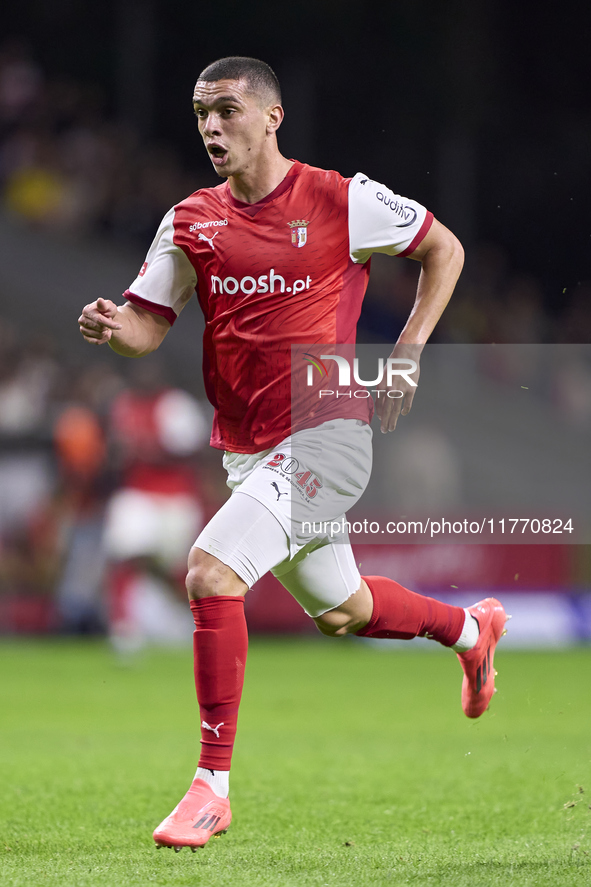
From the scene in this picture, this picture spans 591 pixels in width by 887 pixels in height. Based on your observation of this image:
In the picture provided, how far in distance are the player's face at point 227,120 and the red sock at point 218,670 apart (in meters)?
1.49

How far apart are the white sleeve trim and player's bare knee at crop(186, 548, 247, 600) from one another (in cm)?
106

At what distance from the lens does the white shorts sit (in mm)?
3969

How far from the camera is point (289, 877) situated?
139 inches

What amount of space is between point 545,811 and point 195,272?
2448 millimetres

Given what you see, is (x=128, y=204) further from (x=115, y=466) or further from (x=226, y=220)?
(x=226, y=220)

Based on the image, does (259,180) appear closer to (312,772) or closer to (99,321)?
(99,321)

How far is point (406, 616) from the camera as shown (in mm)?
4684

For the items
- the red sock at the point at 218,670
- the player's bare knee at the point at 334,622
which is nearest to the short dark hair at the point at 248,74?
the red sock at the point at 218,670

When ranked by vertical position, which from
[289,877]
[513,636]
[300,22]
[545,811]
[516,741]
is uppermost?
[300,22]

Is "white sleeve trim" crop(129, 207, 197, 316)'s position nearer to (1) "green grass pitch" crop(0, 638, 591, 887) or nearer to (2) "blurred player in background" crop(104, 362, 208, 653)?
(1) "green grass pitch" crop(0, 638, 591, 887)

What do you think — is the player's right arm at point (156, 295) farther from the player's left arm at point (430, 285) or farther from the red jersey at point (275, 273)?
the player's left arm at point (430, 285)

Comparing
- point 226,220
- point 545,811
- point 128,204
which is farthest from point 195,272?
point 128,204

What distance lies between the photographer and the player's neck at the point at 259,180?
4289 millimetres

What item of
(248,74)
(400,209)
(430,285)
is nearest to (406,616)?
(430,285)
